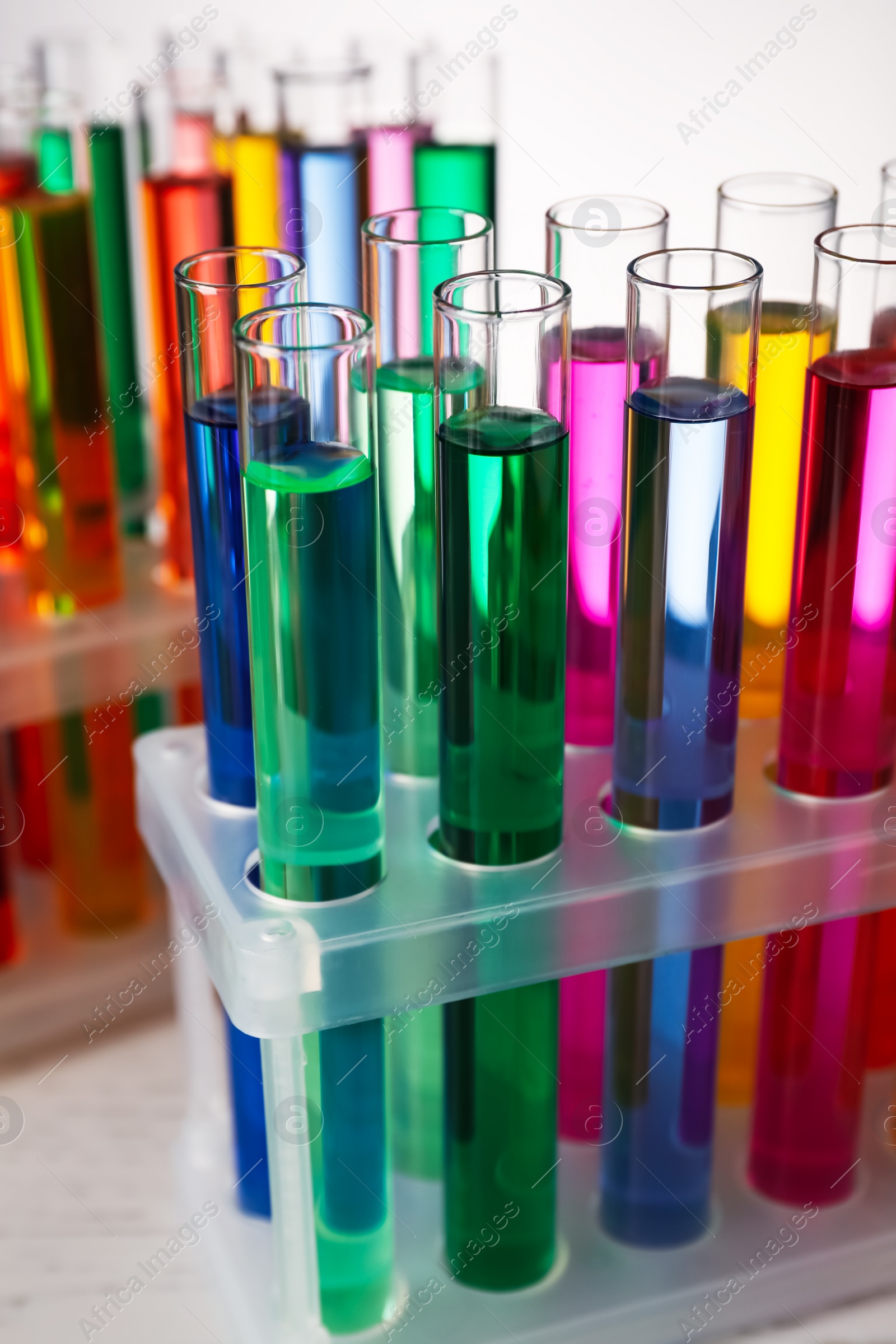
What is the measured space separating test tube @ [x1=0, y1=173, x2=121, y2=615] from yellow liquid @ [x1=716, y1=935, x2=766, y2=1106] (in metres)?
0.40

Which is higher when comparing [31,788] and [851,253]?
[851,253]

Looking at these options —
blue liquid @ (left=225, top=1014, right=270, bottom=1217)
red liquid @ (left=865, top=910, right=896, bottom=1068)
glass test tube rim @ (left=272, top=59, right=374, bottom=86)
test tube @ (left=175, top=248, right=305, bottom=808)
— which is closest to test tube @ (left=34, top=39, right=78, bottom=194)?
glass test tube rim @ (left=272, top=59, right=374, bottom=86)

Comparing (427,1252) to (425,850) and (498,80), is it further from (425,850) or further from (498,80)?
(498,80)

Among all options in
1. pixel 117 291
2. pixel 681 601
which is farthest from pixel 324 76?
pixel 681 601

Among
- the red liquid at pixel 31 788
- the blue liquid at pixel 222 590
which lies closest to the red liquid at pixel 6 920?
the red liquid at pixel 31 788

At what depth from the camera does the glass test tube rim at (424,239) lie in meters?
0.62

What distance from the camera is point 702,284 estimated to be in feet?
1.93

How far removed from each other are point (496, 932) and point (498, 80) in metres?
0.52

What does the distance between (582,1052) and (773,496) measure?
27cm

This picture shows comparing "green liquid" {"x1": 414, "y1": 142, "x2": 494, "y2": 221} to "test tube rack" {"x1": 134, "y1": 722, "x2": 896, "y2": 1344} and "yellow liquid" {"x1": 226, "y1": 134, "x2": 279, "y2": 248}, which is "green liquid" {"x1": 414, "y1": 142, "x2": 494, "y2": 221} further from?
"test tube rack" {"x1": 134, "y1": 722, "x2": 896, "y2": 1344}

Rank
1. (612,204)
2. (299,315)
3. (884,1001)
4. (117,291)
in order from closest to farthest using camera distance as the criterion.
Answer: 1. (299,315)
2. (612,204)
3. (884,1001)
4. (117,291)

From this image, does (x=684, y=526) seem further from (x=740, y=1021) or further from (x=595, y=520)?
(x=740, y=1021)

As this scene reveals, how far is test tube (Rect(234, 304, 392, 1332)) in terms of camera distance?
1.76ft

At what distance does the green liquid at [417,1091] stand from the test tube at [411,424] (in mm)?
117
